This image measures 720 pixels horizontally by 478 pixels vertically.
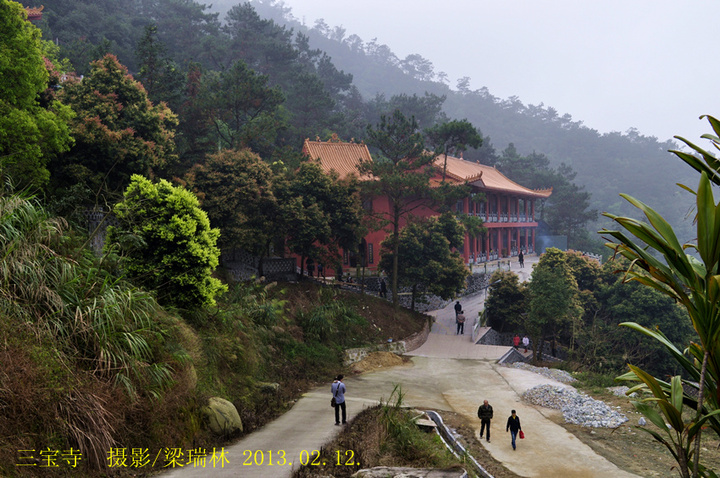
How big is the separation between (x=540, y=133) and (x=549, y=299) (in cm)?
8684

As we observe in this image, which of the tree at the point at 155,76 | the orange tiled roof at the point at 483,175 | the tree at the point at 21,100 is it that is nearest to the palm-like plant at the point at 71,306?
the tree at the point at 21,100

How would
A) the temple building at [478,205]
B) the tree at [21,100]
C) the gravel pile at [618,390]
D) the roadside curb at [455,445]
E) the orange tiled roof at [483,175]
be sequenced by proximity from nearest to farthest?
the roadside curb at [455,445], the tree at [21,100], the gravel pile at [618,390], the temple building at [478,205], the orange tiled roof at [483,175]

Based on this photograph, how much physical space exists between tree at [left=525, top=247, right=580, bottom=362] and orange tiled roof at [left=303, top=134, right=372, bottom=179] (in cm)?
1263

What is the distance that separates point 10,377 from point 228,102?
2049cm

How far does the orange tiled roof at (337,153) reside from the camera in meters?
30.7

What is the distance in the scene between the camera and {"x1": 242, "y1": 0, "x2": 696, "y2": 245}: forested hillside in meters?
80.4

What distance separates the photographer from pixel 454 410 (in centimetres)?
1407

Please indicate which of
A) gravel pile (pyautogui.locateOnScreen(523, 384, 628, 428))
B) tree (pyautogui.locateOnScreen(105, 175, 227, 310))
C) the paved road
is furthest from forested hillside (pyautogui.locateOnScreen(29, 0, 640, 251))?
gravel pile (pyautogui.locateOnScreen(523, 384, 628, 428))

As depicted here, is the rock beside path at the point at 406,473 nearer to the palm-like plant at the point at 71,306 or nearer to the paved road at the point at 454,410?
the paved road at the point at 454,410

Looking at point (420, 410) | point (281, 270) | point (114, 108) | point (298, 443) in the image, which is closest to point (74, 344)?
point (298, 443)

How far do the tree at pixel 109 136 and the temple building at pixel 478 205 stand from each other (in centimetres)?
1241

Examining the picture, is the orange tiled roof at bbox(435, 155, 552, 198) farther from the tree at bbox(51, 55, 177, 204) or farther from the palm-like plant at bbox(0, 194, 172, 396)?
the palm-like plant at bbox(0, 194, 172, 396)

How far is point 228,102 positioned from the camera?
2423 cm

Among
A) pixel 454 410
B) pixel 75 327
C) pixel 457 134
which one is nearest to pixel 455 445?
pixel 454 410
